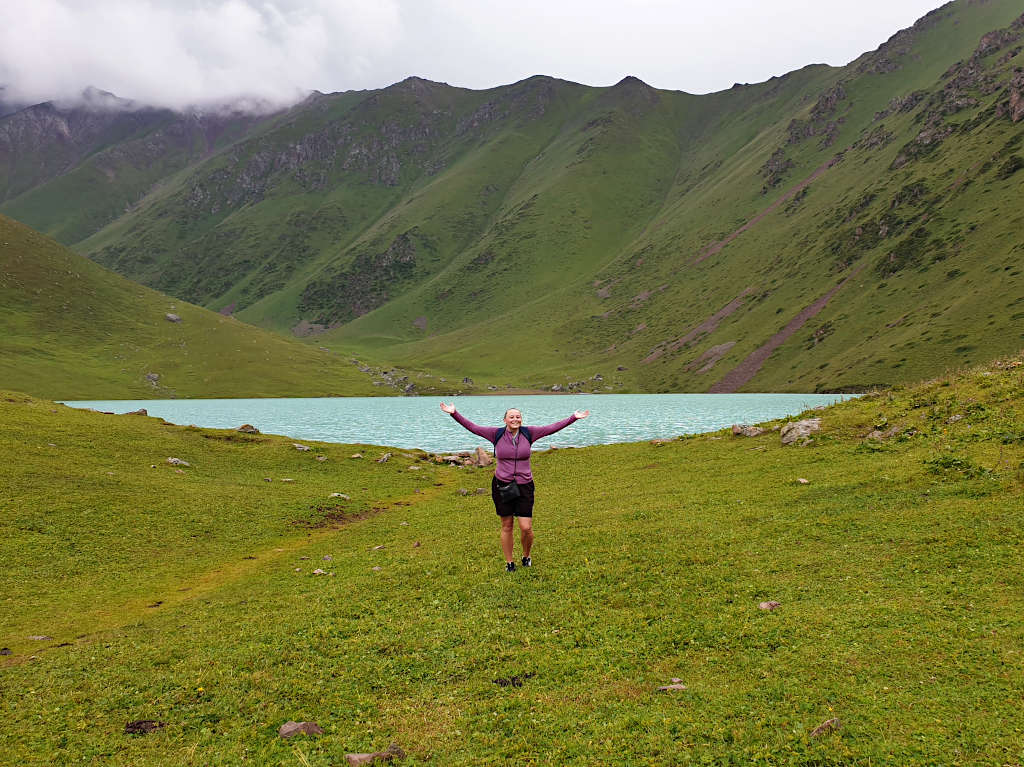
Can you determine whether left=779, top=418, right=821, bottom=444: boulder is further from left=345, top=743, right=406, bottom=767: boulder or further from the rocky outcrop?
the rocky outcrop

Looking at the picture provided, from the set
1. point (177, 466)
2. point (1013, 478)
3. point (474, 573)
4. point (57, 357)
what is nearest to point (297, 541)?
point (474, 573)

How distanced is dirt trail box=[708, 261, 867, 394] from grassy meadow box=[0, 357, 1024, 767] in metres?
150

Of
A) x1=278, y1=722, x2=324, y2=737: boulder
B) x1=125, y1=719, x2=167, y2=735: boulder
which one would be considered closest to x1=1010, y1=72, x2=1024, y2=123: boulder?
x1=278, y1=722, x2=324, y2=737: boulder

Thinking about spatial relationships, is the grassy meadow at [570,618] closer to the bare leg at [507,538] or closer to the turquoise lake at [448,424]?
the bare leg at [507,538]

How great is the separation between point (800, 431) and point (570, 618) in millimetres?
21114

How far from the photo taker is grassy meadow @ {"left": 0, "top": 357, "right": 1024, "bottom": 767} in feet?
27.8

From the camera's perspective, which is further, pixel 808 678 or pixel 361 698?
pixel 361 698

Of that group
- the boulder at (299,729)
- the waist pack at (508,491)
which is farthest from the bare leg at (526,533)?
the boulder at (299,729)

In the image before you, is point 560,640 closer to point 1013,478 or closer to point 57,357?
point 1013,478

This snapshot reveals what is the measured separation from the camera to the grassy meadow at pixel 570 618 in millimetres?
8461

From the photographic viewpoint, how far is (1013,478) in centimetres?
1605

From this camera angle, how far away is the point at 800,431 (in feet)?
93.4

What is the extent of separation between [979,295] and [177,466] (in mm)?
168183

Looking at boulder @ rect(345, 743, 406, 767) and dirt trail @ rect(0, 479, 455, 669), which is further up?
boulder @ rect(345, 743, 406, 767)
